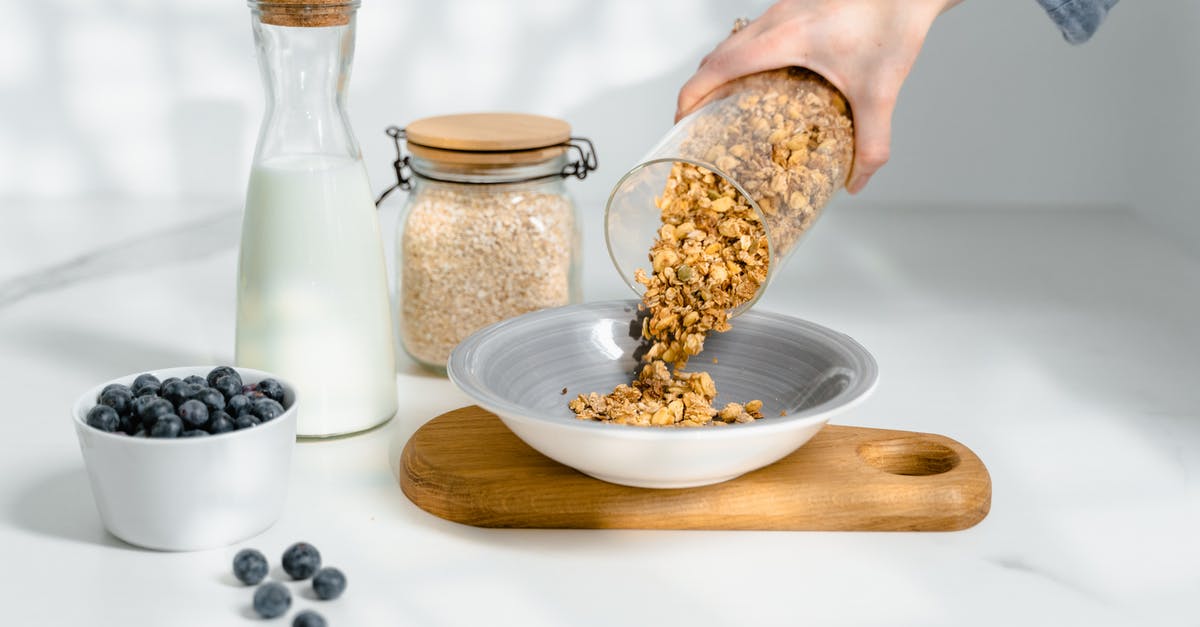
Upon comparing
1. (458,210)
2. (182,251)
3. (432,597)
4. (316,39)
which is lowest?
(432,597)

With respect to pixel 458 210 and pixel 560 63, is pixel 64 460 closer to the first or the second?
pixel 458 210

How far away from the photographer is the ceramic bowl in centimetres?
87

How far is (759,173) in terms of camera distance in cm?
99

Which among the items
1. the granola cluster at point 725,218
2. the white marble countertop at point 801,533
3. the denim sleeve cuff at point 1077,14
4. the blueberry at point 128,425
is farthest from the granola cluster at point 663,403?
the denim sleeve cuff at point 1077,14

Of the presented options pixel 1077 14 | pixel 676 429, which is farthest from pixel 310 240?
pixel 1077 14

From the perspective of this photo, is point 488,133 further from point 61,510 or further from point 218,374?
point 61,510

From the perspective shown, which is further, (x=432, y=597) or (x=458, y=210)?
(x=458, y=210)

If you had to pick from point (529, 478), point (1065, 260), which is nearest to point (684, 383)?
point (529, 478)

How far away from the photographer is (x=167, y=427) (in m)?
0.84

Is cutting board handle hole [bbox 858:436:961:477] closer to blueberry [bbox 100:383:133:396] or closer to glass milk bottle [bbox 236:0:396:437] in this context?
glass milk bottle [bbox 236:0:396:437]

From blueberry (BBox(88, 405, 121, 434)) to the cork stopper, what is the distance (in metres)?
0.34

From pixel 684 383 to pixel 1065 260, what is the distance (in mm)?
838

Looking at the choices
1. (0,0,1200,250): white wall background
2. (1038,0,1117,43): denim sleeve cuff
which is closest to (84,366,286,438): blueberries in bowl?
(1038,0,1117,43): denim sleeve cuff

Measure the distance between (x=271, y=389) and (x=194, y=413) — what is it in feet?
0.28
